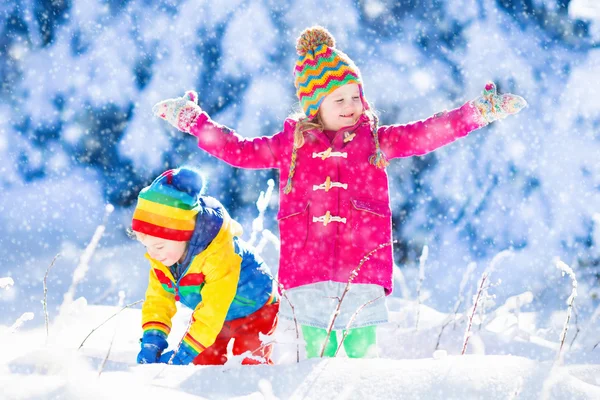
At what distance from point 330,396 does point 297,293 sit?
4.99 ft

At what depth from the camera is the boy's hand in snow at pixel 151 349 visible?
270 cm

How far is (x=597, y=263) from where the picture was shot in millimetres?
5414

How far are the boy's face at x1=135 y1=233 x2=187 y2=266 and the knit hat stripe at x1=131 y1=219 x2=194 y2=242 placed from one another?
0.07 ft

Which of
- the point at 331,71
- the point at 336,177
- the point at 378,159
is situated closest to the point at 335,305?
the point at 336,177

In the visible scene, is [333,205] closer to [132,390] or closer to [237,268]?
[237,268]

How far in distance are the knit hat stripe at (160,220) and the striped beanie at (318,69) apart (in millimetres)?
909

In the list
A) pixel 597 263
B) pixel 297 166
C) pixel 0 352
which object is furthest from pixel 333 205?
pixel 597 263

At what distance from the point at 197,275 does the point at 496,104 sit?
169 cm

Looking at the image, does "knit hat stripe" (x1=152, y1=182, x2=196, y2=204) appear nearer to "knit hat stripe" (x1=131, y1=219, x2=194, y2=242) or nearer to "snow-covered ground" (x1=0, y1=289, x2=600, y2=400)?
"knit hat stripe" (x1=131, y1=219, x2=194, y2=242)

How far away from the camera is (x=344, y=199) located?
2902 millimetres

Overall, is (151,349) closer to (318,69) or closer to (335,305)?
(335,305)

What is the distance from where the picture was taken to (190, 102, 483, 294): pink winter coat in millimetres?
2861

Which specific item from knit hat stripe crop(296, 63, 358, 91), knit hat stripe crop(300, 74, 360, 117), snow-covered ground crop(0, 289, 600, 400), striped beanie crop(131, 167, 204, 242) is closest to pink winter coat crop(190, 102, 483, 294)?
knit hat stripe crop(300, 74, 360, 117)

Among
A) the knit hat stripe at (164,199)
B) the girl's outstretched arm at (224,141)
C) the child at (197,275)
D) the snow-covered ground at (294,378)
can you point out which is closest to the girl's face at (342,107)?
the girl's outstretched arm at (224,141)
